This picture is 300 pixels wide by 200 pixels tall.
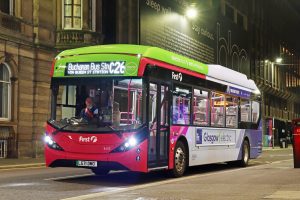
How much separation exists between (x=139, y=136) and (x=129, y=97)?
0.91m

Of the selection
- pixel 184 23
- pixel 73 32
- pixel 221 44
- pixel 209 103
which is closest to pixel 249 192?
pixel 209 103

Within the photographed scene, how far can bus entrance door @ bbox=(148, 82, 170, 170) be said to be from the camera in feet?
45.3

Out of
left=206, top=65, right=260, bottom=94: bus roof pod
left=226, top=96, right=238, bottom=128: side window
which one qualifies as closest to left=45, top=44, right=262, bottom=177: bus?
left=206, top=65, right=260, bottom=94: bus roof pod

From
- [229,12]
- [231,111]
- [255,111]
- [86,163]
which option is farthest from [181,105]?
[229,12]

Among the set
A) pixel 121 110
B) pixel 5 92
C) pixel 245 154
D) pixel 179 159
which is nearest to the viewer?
pixel 121 110

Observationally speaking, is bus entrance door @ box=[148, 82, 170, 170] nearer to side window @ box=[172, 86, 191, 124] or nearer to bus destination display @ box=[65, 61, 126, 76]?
side window @ box=[172, 86, 191, 124]

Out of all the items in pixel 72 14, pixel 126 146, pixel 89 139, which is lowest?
pixel 126 146

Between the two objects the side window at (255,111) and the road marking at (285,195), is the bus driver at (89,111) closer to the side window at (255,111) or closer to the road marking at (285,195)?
the road marking at (285,195)

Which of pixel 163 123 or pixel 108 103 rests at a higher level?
pixel 108 103

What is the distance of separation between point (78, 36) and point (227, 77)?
13.9m

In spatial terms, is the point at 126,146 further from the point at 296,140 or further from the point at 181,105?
the point at 296,140

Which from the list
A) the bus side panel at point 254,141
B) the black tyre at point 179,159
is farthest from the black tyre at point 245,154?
the black tyre at point 179,159

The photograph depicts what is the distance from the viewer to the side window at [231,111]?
61.6 ft

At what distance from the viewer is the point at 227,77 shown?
1895 centimetres
